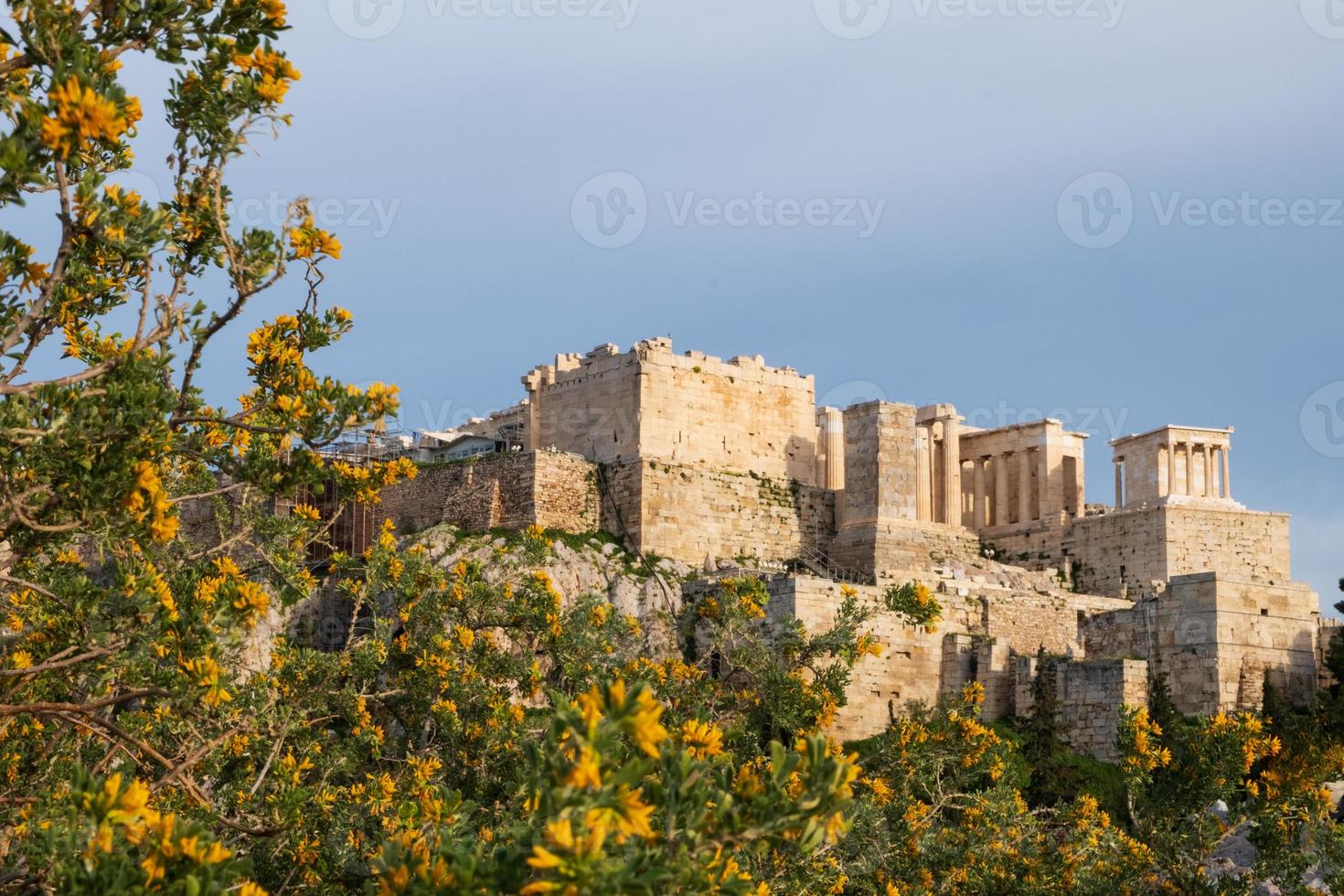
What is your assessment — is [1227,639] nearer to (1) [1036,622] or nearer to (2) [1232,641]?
(2) [1232,641]

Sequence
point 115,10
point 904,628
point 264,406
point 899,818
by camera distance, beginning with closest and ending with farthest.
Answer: point 115,10 → point 264,406 → point 899,818 → point 904,628

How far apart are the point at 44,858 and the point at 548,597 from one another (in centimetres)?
1127

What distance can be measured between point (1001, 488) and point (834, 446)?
4.61m

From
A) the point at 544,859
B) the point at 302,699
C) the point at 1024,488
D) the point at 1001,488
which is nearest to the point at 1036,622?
the point at 1024,488

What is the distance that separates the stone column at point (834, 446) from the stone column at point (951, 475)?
2689mm

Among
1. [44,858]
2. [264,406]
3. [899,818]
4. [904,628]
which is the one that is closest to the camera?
[44,858]

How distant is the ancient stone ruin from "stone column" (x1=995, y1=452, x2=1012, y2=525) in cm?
6

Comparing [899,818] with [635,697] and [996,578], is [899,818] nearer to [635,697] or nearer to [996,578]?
[635,697]

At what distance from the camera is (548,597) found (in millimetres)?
20703

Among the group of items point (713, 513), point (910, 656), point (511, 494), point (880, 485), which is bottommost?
point (910, 656)

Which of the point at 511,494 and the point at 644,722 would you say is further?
the point at 511,494

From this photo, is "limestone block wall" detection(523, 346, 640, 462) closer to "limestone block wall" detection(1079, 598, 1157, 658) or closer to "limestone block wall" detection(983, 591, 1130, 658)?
"limestone block wall" detection(983, 591, 1130, 658)

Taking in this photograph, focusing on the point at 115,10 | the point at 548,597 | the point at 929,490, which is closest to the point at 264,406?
the point at 115,10

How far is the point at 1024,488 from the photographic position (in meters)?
44.7
